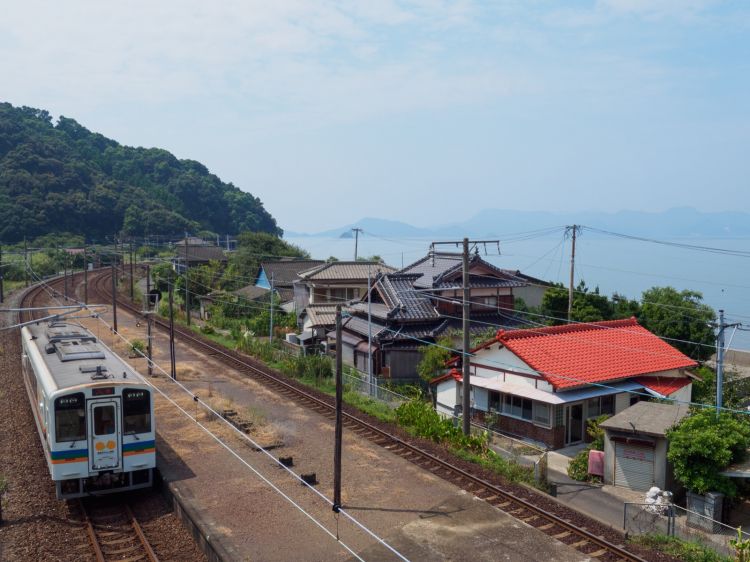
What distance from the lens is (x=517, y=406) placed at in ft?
65.5

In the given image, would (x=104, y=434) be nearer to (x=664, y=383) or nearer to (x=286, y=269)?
(x=664, y=383)

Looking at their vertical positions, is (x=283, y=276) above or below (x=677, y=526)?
above

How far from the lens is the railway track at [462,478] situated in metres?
11.3

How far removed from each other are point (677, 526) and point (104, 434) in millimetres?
11795

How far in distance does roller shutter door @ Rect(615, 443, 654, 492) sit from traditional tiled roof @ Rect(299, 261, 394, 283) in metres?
22.0

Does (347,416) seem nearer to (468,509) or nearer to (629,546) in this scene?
(468,509)

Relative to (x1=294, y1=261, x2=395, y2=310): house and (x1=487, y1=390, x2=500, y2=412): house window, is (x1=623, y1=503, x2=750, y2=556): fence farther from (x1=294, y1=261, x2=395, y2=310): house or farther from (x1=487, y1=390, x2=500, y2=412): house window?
(x1=294, y1=261, x2=395, y2=310): house

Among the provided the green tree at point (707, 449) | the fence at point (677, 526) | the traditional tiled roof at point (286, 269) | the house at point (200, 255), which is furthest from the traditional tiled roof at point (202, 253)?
the fence at point (677, 526)

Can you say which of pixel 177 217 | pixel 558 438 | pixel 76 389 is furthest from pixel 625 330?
pixel 177 217

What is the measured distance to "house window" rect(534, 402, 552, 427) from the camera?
18.9 meters

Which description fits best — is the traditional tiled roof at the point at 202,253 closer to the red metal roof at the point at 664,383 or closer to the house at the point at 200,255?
the house at the point at 200,255

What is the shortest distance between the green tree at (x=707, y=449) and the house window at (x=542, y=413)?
15.5ft

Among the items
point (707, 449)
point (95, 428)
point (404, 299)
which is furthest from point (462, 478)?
point (404, 299)

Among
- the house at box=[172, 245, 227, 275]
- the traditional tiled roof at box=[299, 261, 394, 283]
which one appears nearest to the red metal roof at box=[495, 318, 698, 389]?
the traditional tiled roof at box=[299, 261, 394, 283]
